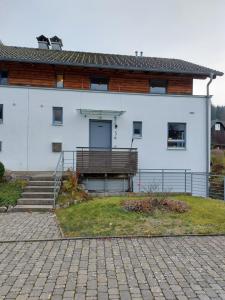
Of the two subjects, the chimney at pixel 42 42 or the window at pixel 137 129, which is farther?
the chimney at pixel 42 42

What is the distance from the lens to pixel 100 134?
18688mm

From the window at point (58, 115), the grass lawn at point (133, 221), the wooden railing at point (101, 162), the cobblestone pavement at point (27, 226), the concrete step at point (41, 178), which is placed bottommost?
the cobblestone pavement at point (27, 226)

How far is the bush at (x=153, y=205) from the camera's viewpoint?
10242 mm

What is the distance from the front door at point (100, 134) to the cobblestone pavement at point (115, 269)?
11.2 metres

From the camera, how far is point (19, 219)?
34.0ft

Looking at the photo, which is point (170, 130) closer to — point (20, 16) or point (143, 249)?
point (20, 16)

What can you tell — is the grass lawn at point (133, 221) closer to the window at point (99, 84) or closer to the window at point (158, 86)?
the window at point (99, 84)

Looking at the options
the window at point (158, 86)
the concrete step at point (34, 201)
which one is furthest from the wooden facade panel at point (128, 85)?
the concrete step at point (34, 201)

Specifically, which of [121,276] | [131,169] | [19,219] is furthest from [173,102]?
[121,276]

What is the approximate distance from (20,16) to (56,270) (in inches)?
562

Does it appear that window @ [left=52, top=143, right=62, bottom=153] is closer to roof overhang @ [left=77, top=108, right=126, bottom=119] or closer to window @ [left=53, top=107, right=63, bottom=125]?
window @ [left=53, top=107, right=63, bottom=125]

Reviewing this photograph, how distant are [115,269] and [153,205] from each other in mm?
4937

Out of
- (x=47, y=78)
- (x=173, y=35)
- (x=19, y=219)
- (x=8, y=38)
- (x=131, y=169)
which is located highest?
(x=8, y=38)

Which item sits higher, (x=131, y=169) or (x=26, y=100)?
(x=26, y=100)
